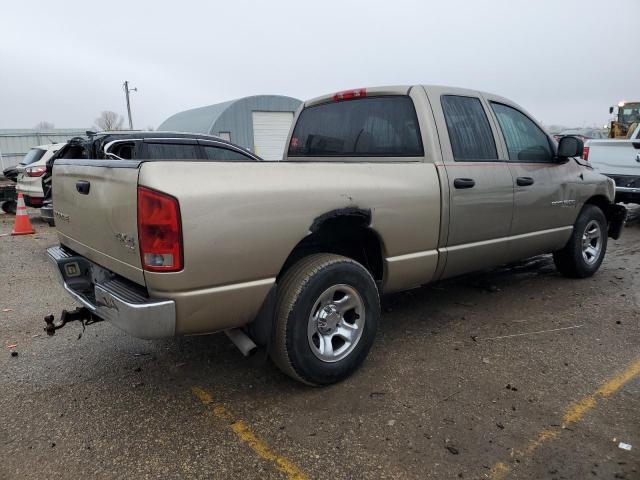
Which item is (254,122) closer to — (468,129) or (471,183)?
(468,129)

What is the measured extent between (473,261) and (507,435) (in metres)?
1.65

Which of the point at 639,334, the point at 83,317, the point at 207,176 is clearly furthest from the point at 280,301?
the point at 639,334

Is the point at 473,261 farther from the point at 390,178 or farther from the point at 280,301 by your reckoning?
the point at 280,301

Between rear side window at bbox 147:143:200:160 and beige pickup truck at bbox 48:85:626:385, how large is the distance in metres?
2.61

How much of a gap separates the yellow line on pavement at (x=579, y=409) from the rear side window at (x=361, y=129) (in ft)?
6.50

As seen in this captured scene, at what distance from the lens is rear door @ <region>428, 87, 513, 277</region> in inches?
145

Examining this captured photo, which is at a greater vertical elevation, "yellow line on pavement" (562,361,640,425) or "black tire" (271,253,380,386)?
"black tire" (271,253,380,386)

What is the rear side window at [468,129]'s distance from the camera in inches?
150

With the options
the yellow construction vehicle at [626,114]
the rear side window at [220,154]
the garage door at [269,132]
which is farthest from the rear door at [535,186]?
the garage door at [269,132]

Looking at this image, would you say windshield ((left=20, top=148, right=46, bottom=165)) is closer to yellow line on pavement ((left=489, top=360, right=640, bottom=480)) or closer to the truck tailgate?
the truck tailgate

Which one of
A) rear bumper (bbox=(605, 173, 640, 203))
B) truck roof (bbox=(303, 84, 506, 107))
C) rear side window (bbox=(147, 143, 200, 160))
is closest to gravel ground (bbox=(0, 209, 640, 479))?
truck roof (bbox=(303, 84, 506, 107))

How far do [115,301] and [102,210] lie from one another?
1.80 ft

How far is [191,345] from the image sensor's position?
12.6ft

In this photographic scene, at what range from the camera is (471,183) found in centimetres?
373
